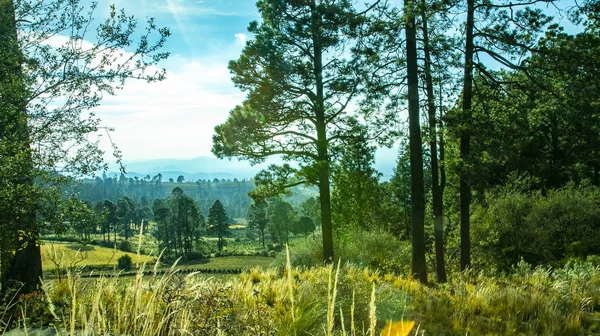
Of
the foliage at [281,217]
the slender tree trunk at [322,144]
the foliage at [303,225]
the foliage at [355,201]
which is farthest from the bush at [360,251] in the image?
the foliage at [281,217]

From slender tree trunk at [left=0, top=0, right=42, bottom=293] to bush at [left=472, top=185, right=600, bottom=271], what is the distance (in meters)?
17.5

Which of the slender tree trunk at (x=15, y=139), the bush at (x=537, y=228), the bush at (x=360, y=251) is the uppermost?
the slender tree trunk at (x=15, y=139)

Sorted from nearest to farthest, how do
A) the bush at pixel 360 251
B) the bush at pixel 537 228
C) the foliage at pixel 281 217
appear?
the bush at pixel 537 228
the bush at pixel 360 251
the foliage at pixel 281 217

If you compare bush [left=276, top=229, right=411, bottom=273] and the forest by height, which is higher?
the forest

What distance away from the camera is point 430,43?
12234 mm

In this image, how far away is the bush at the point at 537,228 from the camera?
1738 cm

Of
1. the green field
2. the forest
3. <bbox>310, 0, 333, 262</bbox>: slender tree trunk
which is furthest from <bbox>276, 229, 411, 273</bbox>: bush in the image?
<bbox>310, 0, 333, 262</bbox>: slender tree trunk

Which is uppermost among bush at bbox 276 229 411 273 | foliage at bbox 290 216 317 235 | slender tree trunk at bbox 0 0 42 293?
slender tree trunk at bbox 0 0 42 293

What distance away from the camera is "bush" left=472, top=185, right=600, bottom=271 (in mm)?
17375

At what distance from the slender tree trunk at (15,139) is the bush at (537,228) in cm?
1748

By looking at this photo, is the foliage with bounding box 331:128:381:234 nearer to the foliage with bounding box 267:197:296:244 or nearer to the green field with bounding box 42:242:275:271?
the green field with bounding box 42:242:275:271

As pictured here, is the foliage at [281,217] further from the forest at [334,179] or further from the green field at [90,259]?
the forest at [334,179]

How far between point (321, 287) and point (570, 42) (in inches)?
289

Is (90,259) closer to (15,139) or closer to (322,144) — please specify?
(322,144)
